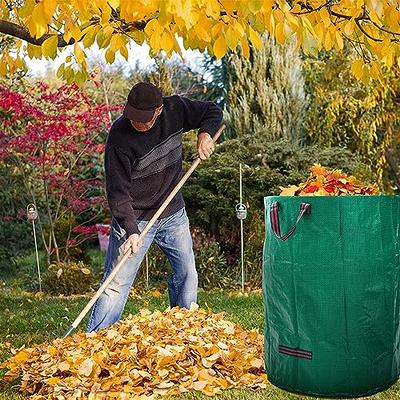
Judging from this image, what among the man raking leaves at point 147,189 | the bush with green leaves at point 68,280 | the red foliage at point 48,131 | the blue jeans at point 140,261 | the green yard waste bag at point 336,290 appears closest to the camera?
the green yard waste bag at point 336,290

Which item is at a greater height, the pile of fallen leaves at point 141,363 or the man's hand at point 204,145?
the man's hand at point 204,145

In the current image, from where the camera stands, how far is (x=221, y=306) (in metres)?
6.04

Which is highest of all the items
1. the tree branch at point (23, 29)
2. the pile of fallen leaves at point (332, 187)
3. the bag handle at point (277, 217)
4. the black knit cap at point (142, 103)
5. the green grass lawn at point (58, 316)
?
the tree branch at point (23, 29)

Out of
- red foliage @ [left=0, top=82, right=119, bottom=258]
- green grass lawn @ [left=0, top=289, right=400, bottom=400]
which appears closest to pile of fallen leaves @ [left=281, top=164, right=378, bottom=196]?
green grass lawn @ [left=0, top=289, right=400, bottom=400]

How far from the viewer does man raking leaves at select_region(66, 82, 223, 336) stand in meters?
4.02

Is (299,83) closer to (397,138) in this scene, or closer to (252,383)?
(397,138)

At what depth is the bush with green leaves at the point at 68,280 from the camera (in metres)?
7.96

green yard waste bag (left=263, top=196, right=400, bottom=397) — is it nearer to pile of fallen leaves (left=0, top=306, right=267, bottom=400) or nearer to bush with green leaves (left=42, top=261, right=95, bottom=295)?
pile of fallen leaves (left=0, top=306, right=267, bottom=400)

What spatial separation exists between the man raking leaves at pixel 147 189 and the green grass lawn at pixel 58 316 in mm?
779

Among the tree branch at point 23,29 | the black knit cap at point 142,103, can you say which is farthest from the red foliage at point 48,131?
the black knit cap at point 142,103

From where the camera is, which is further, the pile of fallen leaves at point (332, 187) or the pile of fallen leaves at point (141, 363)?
the pile of fallen leaves at point (141, 363)

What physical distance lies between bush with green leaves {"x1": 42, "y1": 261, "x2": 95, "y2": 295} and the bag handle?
205 inches

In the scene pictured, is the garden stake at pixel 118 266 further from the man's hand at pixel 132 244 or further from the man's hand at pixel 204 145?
the man's hand at pixel 204 145

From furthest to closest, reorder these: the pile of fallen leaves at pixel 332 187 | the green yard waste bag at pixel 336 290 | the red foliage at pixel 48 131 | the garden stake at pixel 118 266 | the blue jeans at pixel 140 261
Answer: the red foliage at pixel 48 131 < the blue jeans at pixel 140 261 < the garden stake at pixel 118 266 < the pile of fallen leaves at pixel 332 187 < the green yard waste bag at pixel 336 290
